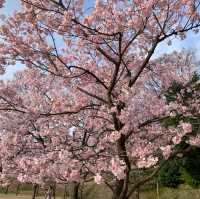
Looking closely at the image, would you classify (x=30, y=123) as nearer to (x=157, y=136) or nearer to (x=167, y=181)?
(x=157, y=136)

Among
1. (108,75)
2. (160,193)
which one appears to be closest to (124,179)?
(108,75)

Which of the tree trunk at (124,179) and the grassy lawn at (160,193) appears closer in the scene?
the tree trunk at (124,179)

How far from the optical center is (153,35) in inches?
351

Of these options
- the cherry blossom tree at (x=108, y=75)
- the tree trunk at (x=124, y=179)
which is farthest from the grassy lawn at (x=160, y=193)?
the tree trunk at (x=124, y=179)

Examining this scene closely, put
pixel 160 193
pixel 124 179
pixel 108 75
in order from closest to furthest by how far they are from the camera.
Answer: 1. pixel 124 179
2. pixel 108 75
3. pixel 160 193

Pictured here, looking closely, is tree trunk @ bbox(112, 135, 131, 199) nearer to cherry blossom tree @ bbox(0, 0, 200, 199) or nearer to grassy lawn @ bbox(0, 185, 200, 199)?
cherry blossom tree @ bbox(0, 0, 200, 199)

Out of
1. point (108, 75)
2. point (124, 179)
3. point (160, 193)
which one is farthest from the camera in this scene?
point (160, 193)

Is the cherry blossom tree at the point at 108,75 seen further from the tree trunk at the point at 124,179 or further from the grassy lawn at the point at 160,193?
the grassy lawn at the point at 160,193

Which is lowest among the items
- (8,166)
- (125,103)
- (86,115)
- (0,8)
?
(8,166)

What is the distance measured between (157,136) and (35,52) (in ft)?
12.6

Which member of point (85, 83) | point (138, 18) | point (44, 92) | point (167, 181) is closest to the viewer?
point (138, 18)

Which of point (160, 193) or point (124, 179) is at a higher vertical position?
point (160, 193)

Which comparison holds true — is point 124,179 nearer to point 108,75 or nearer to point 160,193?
point 108,75

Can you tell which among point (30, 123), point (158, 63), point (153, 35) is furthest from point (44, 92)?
point (153, 35)
